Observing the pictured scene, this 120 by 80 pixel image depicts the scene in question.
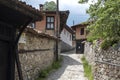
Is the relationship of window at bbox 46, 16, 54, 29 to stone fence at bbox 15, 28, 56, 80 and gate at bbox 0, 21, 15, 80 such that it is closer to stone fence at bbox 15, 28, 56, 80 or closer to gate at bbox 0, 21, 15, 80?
stone fence at bbox 15, 28, 56, 80

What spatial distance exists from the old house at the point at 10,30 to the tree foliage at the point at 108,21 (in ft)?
19.8

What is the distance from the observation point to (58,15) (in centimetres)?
3030

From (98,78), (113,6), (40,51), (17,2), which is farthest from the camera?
→ (40,51)

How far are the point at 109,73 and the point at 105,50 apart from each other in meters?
1.29

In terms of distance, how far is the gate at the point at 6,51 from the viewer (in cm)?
639

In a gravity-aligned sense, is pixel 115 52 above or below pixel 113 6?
below

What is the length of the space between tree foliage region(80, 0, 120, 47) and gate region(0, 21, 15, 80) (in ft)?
20.7

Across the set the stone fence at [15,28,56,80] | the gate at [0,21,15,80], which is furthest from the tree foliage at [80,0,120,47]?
the gate at [0,21,15,80]

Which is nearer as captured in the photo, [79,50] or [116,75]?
[116,75]

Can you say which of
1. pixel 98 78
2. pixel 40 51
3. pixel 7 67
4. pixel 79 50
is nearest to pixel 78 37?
pixel 79 50

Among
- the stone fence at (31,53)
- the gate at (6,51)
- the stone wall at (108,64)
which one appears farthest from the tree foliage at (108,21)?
the gate at (6,51)

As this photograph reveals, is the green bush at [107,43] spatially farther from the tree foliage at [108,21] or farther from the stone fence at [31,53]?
the stone fence at [31,53]

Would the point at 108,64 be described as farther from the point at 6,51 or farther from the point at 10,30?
the point at 6,51

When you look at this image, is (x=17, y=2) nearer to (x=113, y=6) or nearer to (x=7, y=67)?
(x=7, y=67)
